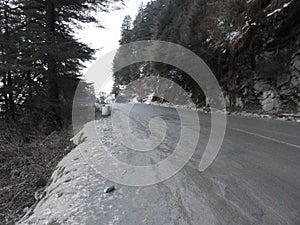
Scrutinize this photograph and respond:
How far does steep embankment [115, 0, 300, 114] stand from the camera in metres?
13.2

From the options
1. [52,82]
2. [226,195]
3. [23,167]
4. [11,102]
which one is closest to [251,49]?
[52,82]

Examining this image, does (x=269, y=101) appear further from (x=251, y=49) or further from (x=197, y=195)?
(x=197, y=195)

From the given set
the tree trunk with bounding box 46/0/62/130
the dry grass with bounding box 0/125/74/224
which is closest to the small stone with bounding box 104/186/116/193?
the dry grass with bounding box 0/125/74/224

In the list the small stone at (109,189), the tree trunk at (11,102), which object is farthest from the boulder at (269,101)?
the tree trunk at (11,102)

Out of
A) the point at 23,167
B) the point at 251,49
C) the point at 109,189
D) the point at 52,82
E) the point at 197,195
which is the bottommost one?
the point at 23,167

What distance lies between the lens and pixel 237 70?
56.2 ft

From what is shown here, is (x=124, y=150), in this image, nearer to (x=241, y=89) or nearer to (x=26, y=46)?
(x=26, y=46)

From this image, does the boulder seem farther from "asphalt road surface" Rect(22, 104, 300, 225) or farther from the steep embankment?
"asphalt road surface" Rect(22, 104, 300, 225)

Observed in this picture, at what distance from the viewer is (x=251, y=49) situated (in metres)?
15.8

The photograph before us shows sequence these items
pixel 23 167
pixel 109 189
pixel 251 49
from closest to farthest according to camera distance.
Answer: pixel 109 189, pixel 23 167, pixel 251 49

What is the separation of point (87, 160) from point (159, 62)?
23876 millimetres

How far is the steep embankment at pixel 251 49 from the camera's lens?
13188mm

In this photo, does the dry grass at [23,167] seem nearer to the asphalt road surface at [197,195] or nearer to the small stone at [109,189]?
the asphalt road surface at [197,195]

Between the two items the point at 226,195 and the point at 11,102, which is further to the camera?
the point at 11,102
